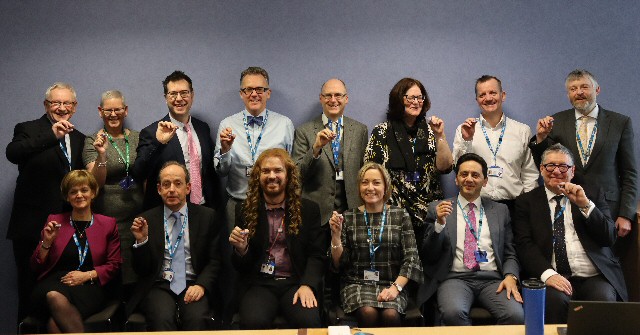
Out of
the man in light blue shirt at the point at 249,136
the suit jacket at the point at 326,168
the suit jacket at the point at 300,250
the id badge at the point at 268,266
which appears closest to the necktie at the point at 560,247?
the suit jacket at the point at 326,168

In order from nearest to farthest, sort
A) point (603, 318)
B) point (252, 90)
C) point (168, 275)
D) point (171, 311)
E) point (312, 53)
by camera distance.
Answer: point (603, 318), point (171, 311), point (168, 275), point (252, 90), point (312, 53)

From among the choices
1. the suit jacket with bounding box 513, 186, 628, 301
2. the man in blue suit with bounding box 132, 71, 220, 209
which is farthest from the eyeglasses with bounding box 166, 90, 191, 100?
the suit jacket with bounding box 513, 186, 628, 301

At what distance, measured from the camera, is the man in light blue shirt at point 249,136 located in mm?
4094

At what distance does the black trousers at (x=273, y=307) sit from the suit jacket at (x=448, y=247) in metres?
0.69

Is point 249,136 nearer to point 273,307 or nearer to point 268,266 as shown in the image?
point 268,266

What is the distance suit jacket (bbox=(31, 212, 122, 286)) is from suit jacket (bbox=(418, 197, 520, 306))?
183 cm

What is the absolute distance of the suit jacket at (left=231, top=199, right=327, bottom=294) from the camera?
3545 mm

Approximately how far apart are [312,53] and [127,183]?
1.65 m

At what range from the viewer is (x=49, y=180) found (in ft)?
13.0

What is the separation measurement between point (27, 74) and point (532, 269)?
12.3ft

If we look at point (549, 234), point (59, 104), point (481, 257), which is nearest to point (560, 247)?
point (549, 234)

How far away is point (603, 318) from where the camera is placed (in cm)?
210

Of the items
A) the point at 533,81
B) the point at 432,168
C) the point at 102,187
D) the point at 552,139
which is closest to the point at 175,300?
the point at 102,187

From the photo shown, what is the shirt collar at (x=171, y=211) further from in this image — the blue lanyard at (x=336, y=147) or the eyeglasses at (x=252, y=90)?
the blue lanyard at (x=336, y=147)
